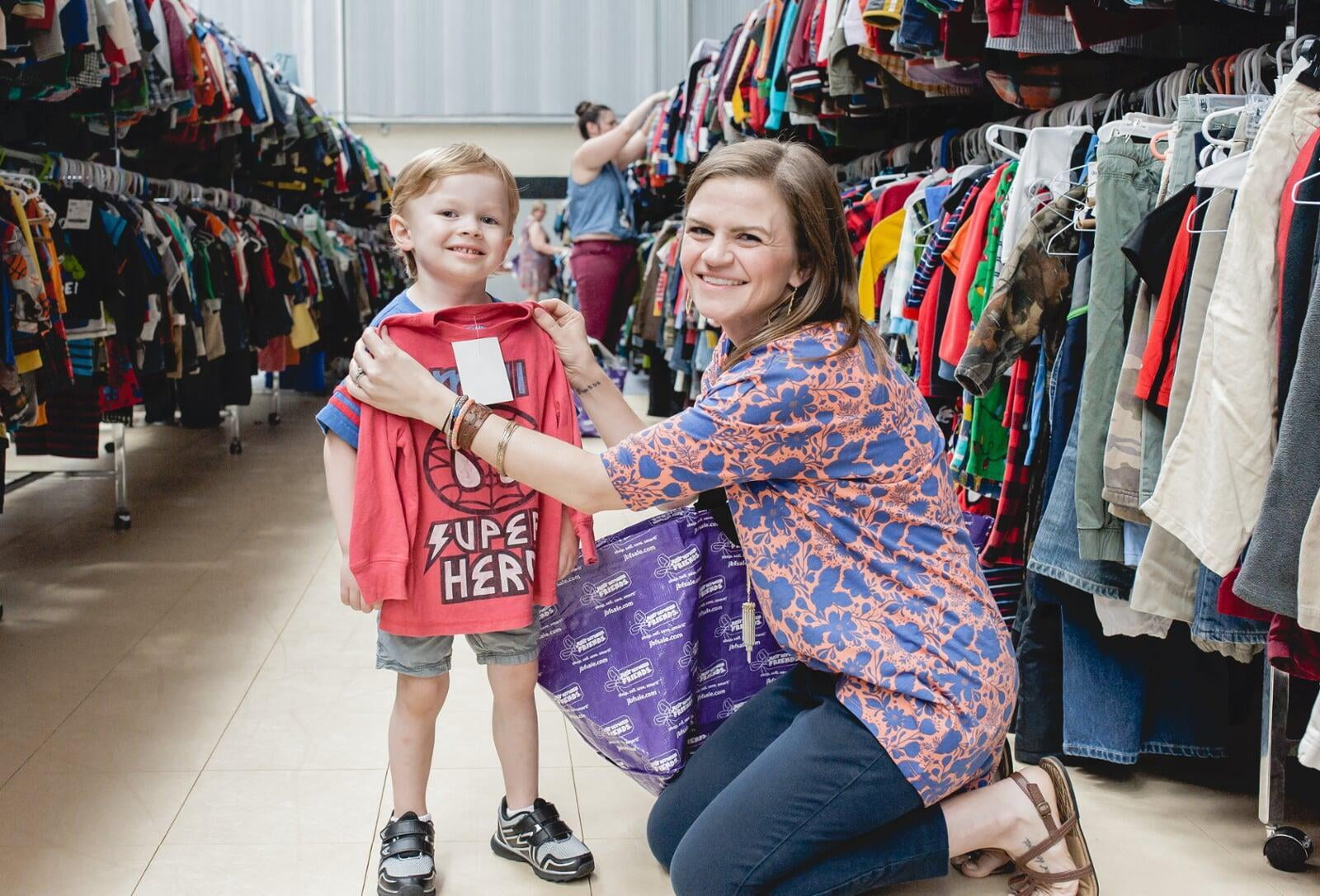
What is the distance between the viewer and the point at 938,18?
2744mm

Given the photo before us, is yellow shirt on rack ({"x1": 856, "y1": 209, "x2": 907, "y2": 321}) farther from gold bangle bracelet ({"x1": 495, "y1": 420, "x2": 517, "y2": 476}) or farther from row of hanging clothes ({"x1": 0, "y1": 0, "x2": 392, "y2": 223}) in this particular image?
row of hanging clothes ({"x1": 0, "y1": 0, "x2": 392, "y2": 223})

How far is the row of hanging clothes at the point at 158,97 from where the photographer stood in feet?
10.7

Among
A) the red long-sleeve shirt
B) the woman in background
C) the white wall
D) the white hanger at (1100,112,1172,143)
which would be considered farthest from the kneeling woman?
the white wall

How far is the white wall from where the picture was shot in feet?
40.7

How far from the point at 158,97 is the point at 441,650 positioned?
3297mm

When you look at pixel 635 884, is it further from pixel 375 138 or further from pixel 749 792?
pixel 375 138

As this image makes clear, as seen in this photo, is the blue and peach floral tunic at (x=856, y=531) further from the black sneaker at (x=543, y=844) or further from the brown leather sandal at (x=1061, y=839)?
the black sneaker at (x=543, y=844)

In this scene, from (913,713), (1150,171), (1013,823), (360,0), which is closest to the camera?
(913,713)

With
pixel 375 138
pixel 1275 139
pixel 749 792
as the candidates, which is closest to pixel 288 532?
pixel 749 792

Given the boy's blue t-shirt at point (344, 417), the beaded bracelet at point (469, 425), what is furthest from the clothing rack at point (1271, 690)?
the boy's blue t-shirt at point (344, 417)

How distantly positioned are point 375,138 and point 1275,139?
11.7 m

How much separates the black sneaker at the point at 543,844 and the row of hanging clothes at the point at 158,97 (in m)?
2.05

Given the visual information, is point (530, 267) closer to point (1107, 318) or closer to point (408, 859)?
point (1107, 318)

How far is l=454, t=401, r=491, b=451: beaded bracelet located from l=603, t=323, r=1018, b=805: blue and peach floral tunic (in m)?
0.19
